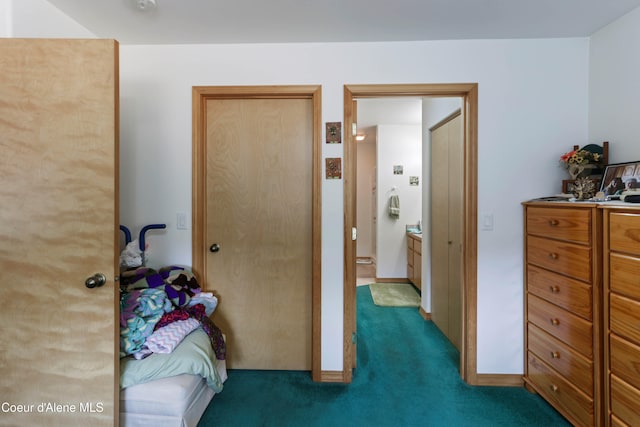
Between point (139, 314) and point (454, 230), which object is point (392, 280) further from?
point (139, 314)

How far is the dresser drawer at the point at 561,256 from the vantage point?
1515 mm

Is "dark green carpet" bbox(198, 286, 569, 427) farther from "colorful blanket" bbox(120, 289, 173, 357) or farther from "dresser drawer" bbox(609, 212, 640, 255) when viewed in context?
"dresser drawer" bbox(609, 212, 640, 255)

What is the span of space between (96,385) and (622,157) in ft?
10.1

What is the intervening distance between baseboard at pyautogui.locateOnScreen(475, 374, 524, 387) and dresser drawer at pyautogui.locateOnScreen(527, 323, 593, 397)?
249 mm

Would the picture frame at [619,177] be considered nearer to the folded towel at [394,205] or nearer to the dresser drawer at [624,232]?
the dresser drawer at [624,232]

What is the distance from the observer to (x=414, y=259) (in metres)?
4.21

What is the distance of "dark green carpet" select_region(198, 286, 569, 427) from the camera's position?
5.54 feet

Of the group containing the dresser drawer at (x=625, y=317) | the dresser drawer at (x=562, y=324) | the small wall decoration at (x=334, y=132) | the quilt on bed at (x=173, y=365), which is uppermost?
the small wall decoration at (x=334, y=132)

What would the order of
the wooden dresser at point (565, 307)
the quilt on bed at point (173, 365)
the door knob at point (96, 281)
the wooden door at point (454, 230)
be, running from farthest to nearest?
the wooden door at point (454, 230), the wooden dresser at point (565, 307), the quilt on bed at point (173, 365), the door knob at point (96, 281)

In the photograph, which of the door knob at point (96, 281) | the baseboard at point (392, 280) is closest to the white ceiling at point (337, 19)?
the door knob at point (96, 281)

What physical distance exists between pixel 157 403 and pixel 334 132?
1815 mm

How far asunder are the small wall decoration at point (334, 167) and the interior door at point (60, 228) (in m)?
1.22

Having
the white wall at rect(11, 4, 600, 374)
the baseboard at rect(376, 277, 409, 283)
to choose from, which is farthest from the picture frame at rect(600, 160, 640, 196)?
the baseboard at rect(376, 277, 409, 283)

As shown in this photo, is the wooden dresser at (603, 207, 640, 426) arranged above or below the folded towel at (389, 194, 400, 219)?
below
